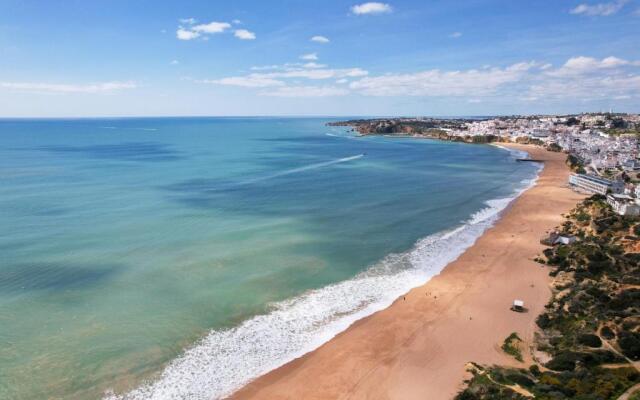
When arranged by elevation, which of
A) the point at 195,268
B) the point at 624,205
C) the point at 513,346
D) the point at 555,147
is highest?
the point at 555,147

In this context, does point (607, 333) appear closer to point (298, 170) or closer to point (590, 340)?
point (590, 340)

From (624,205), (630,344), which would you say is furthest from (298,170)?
(630,344)

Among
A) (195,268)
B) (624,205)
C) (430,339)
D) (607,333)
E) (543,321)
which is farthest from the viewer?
(624,205)

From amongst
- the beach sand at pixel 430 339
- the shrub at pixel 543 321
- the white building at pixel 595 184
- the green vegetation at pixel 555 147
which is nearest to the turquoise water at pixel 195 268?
the beach sand at pixel 430 339

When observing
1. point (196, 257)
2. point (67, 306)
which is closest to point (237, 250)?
point (196, 257)

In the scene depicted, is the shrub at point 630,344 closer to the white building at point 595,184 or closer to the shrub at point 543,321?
the shrub at point 543,321

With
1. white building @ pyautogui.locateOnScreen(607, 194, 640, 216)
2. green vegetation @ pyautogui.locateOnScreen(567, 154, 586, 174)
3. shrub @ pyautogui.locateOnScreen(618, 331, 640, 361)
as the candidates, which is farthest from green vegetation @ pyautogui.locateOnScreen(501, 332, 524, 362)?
green vegetation @ pyautogui.locateOnScreen(567, 154, 586, 174)
